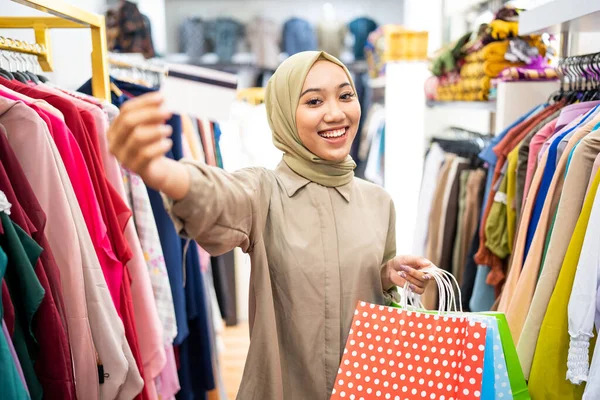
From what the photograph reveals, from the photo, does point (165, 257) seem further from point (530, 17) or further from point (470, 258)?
point (530, 17)

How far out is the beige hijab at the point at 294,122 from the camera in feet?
4.01

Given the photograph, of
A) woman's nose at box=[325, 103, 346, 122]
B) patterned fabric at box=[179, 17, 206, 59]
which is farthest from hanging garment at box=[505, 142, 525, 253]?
patterned fabric at box=[179, 17, 206, 59]

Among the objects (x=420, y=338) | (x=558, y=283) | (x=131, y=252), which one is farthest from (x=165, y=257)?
(x=558, y=283)

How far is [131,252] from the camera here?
1483 mm

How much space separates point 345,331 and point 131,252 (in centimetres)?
59

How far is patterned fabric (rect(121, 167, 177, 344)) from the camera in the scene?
5.78 feet

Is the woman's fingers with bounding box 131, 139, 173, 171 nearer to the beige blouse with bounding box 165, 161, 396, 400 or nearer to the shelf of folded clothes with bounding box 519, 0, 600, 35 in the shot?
the beige blouse with bounding box 165, 161, 396, 400

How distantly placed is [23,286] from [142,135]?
0.46 m

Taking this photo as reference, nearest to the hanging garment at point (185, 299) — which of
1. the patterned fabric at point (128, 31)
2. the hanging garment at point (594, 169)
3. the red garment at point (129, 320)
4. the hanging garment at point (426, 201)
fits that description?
the red garment at point (129, 320)

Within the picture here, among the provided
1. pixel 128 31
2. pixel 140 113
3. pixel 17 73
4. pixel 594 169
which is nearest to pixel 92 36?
pixel 17 73

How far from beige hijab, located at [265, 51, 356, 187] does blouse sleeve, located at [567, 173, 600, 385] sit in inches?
21.3

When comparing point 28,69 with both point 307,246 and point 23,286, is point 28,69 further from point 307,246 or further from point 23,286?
point 307,246

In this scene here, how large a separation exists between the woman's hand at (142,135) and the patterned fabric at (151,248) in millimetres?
909

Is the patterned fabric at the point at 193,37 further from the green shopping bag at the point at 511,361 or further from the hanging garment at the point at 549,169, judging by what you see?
the green shopping bag at the point at 511,361
